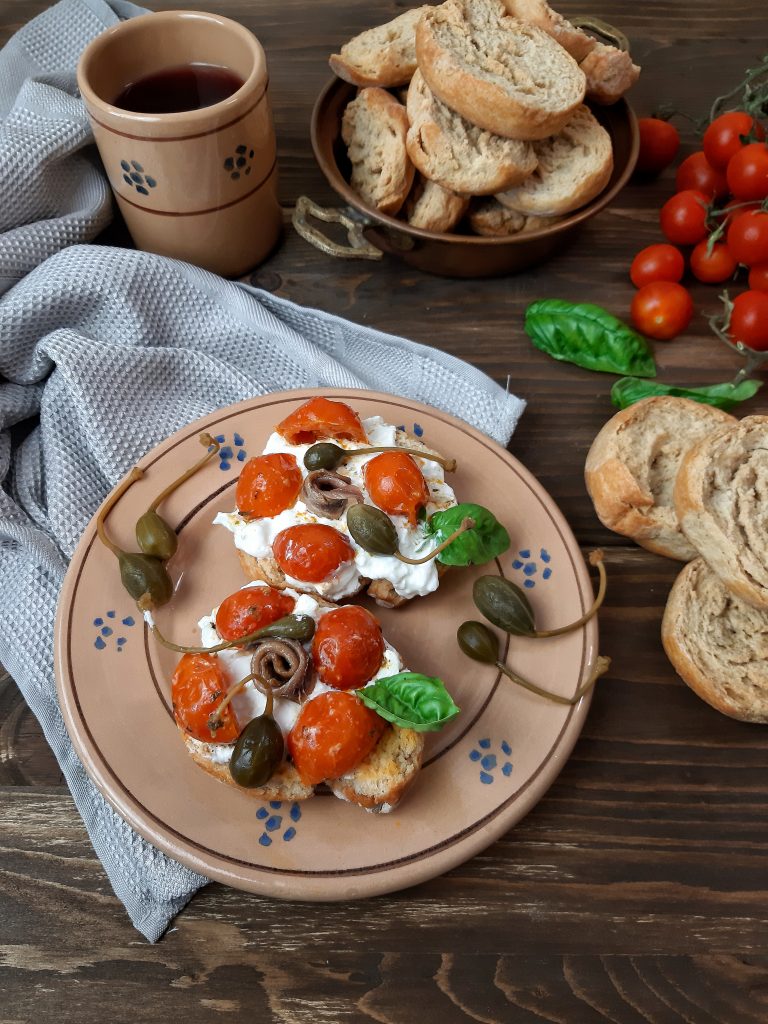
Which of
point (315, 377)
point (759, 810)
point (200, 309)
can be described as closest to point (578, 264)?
point (315, 377)

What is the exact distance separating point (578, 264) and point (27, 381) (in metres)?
1.46

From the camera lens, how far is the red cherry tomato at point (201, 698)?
4.33 feet

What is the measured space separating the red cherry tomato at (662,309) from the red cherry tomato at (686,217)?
213 millimetres

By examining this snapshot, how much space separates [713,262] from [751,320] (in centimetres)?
24

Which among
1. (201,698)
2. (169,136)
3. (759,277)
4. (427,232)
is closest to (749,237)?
(759,277)

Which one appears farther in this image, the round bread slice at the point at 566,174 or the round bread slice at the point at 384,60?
the round bread slice at the point at 384,60

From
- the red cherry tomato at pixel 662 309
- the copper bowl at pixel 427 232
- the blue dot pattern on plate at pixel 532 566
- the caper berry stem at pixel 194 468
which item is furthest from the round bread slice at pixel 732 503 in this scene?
the caper berry stem at pixel 194 468

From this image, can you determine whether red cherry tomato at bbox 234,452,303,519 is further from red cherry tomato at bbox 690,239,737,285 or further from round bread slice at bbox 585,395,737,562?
red cherry tomato at bbox 690,239,737,285

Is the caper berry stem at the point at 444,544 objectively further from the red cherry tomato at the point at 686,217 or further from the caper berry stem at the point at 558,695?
the red cherry tomato at the point at 686,217

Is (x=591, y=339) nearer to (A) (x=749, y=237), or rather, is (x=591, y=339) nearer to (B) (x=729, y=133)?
(A) (x=749, y=237)

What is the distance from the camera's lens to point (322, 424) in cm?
157

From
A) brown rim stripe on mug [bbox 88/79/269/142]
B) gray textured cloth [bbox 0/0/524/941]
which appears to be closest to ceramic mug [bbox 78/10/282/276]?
brown rim stripe on mug [bbox 88/79/269/142]

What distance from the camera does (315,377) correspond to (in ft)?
6.43

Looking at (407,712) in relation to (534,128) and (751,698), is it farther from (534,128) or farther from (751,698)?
(534,128)
